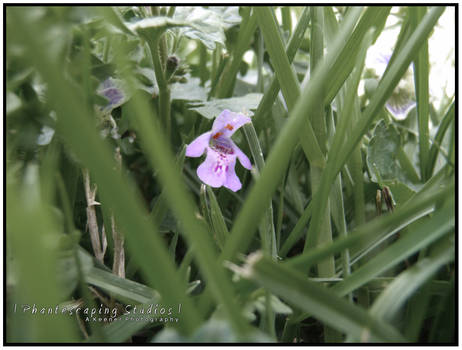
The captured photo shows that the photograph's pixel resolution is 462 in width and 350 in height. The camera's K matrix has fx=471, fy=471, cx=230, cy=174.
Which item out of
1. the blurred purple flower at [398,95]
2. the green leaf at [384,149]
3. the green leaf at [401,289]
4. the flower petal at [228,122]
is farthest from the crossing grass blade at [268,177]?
the blurred purple flower at [398,95]

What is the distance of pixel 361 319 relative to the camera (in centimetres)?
32

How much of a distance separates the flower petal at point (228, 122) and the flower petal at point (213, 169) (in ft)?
0.10

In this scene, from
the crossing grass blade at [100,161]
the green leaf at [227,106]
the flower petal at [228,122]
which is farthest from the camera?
the green leaf at [227,106]

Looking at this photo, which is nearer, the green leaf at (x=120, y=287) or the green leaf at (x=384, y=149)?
the green leaf at (x=120, y=287)

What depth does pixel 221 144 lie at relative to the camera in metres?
0.64

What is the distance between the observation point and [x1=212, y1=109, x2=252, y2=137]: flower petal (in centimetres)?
56

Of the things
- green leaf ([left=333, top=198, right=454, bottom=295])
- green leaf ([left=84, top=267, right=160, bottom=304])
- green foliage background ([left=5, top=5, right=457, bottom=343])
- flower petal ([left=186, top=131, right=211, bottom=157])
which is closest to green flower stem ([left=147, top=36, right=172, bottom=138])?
green foliage background ([left=5, top=5, right=457, bottom=343])

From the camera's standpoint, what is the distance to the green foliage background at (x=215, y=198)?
10.5 inches

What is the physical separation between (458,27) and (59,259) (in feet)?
1.69

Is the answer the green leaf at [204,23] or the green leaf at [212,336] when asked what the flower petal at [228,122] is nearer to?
the green leaf at [204,23]

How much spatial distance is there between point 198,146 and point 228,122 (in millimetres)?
51

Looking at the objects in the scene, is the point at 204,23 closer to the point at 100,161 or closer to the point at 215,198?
the point at 215,198

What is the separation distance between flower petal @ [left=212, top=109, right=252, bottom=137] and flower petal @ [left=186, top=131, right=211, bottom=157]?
0.6 inches

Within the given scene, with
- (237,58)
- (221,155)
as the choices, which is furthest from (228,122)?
(237,58)
